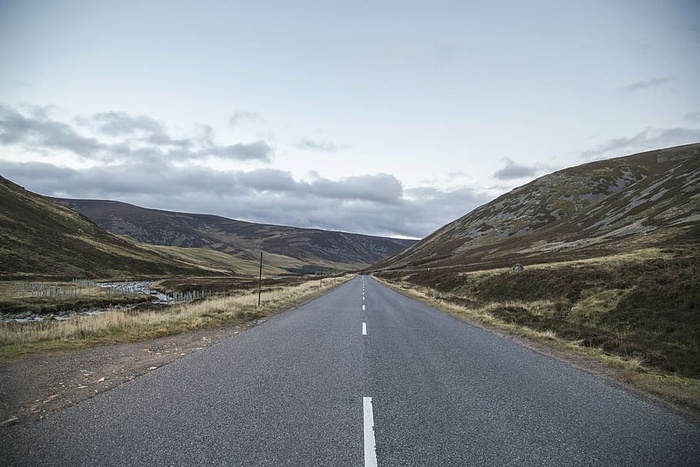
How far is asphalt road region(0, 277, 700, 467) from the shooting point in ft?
15.0

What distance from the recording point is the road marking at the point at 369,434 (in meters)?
4.42

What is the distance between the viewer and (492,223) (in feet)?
413

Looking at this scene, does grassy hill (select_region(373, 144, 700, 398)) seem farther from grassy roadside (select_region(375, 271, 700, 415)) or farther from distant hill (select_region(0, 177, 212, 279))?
distant hill (select_region(0, 177, 212, 279))

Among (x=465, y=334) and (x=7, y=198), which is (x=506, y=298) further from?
(x=7, y=198)

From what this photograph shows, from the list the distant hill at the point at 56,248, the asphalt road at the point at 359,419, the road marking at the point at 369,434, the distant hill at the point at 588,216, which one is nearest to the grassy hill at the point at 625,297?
the distant hill at the point at 588,216

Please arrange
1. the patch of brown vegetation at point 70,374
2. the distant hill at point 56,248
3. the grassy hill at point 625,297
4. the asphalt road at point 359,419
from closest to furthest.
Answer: the asphalt road at point 359,419, the patch of brown vegetation at point 70,374, the grassy hill at point 625,297, the distant hill at point 56,248

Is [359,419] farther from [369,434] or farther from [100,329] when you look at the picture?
[100,329]

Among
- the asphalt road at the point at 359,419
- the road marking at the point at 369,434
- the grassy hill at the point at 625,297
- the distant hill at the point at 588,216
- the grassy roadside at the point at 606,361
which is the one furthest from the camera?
the distant hill at the point at 588,216

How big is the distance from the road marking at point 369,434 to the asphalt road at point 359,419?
0.02m

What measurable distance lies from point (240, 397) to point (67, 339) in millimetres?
9074

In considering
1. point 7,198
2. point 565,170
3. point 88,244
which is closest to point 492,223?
point 565,170

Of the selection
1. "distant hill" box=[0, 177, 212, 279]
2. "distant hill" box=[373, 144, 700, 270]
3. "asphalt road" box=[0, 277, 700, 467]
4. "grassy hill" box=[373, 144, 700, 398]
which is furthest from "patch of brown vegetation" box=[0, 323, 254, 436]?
"distant hill" box=[0, 177, 212, 279]

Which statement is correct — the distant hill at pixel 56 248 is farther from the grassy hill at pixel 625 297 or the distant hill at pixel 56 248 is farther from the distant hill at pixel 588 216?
the distant hill at pixel 588 216

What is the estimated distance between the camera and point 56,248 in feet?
259
